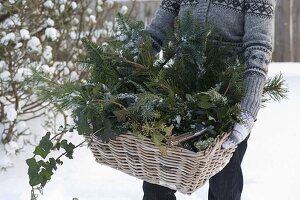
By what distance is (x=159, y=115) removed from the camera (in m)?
1.80

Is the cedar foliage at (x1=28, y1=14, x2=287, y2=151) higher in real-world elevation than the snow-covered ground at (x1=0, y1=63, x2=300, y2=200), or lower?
higher

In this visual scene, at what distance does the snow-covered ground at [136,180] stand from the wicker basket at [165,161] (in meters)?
1.81

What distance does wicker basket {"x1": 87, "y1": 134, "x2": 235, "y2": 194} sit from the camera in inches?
69.7

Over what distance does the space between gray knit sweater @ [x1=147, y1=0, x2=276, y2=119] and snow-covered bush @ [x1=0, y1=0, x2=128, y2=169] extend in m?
1.47

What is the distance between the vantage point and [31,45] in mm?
3748

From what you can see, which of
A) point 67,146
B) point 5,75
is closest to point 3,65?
point 5,75

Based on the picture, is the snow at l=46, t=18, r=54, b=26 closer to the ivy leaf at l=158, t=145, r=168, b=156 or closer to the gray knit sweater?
the gray knit sweater

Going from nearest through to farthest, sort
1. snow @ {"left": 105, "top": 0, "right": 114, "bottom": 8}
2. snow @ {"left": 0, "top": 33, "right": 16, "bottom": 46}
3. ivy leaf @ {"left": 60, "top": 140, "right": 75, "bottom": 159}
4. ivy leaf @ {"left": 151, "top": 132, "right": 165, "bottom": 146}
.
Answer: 1. ivy leaf @ {"left": 151, "top": 132, "right": 165, "bottom": 146}
2. ivy leaf @ {"left": 60, "top": 140, "right": 75, "bottom": 159}
3. snow @ {"left": 0, "top": 33, "right": 16, "bottom": 46}
4. snow @ {"left": 105, "top": 0, "right": 114, "bottom": 8}

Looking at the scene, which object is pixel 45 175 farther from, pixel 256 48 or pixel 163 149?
pixel 256 48

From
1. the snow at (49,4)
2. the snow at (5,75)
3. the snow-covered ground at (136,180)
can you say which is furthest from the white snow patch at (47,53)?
the snow-covered ground at (136,180)

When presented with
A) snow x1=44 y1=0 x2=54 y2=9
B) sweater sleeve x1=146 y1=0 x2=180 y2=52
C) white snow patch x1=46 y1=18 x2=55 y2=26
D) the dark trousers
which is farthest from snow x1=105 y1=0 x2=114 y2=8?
the dark trousers

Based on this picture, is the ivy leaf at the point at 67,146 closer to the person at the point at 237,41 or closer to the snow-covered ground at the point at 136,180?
the person at the point at 237,41

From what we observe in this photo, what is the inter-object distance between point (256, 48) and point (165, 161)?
1.88ft

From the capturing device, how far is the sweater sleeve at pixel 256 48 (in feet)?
6.46
